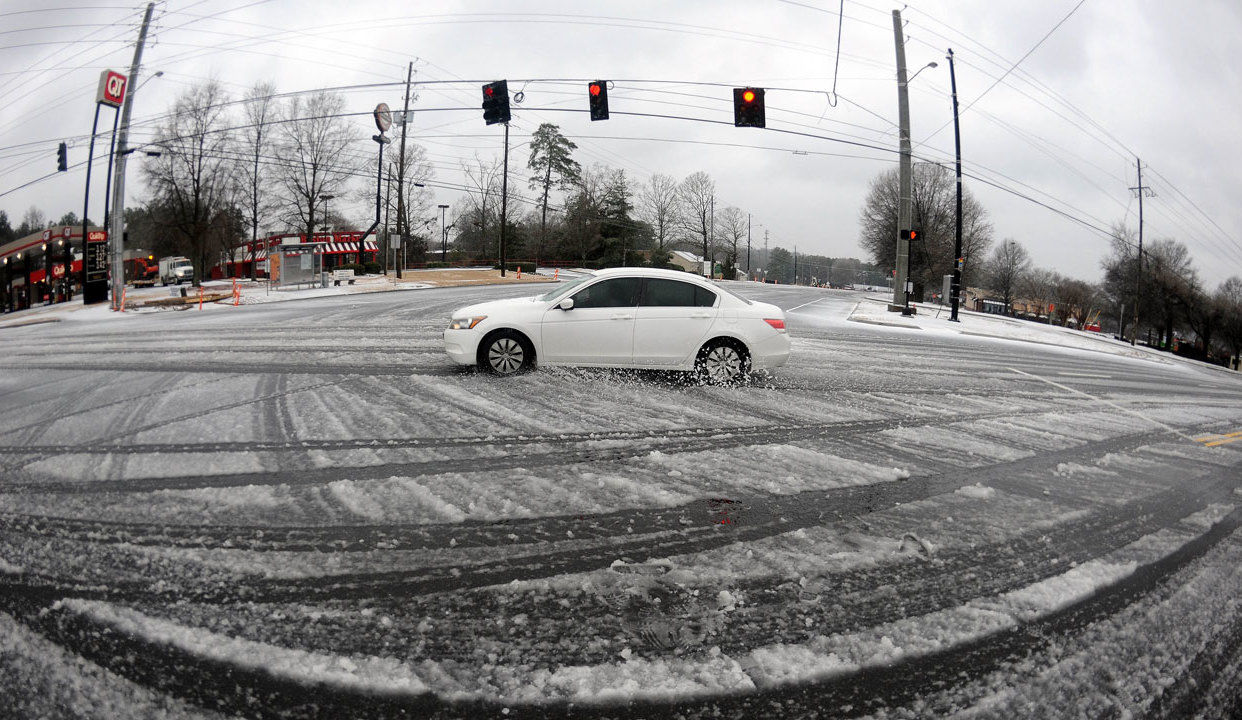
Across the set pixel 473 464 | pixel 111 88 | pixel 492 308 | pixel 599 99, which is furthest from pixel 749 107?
pixel 111 88

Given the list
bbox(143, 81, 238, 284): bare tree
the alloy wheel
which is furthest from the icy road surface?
bbox(143, 81, 238, 284): bare tree

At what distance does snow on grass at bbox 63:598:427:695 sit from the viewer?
8.28 feet

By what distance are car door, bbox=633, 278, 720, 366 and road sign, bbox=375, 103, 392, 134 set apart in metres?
24.1

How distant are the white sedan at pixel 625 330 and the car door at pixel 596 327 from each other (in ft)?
0.04

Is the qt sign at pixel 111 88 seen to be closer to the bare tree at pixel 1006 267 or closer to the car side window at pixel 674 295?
the car side window at pixel 674 295

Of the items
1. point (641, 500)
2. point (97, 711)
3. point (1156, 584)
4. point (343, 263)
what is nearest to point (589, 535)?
point (641, 500)

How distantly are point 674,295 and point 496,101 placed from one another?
41.7 feet

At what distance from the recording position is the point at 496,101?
62.2 feet

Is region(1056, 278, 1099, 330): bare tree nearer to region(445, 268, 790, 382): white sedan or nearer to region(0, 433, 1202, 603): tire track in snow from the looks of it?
region(445, 268, 790, 382): white sedan

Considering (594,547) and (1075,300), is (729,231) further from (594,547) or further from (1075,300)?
(594,547)

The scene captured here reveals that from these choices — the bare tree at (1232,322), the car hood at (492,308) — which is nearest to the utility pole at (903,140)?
the car hood at (492,308)

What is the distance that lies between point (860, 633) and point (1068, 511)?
283 cm

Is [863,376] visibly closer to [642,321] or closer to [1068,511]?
[642,321]

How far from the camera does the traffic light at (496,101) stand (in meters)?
18.9
